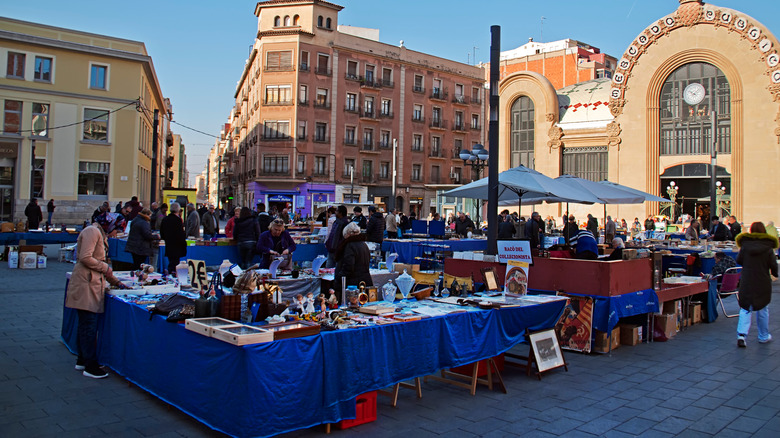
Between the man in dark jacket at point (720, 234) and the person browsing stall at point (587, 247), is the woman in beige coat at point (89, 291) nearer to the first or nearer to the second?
the person browsing stall at point (587, 247)

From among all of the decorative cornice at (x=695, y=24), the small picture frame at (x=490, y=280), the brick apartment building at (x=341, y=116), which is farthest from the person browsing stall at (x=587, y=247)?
the brick apartment building at (x=341, y=116)

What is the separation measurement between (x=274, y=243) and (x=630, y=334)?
226 inches

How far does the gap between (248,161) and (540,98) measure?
2446 centimetres

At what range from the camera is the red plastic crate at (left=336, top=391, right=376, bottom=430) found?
4.71m

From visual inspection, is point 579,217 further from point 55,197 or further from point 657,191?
point 55,197

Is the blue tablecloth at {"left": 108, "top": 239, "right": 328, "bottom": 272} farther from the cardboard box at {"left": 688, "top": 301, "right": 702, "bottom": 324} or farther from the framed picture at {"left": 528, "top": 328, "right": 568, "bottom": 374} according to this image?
the cardboard box at {"left": 688, "top": 301, "right": 702, "bottom": 324}

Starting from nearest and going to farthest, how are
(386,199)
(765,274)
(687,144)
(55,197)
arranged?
1. (765,274)
2. (55,197)
3. (687,144)
4. (386,199)

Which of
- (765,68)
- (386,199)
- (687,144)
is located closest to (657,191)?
(687,144)

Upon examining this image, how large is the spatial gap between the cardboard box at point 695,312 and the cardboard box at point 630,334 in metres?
2.16

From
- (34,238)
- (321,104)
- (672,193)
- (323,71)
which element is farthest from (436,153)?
(34,238)

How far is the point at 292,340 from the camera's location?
4188 millimetres

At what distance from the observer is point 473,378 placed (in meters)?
5.68

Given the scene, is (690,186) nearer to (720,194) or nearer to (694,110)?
(720,194)

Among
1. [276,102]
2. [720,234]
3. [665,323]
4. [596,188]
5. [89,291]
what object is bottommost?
[665,323]
